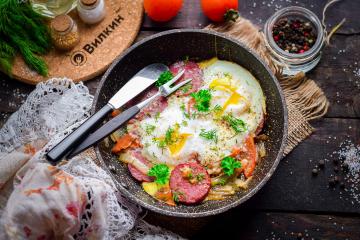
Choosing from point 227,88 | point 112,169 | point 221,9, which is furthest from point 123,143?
point 221,9

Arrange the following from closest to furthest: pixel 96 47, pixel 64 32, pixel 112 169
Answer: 1. pixel 112 169
2. pixel 64 32
3. pixel 96 47

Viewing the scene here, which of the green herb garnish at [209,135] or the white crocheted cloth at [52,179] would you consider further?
the green herb garnish at [209,135]

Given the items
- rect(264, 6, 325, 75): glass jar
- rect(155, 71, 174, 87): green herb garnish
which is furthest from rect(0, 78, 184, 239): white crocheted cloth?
rect(264, 6, 325, 75): glass jar

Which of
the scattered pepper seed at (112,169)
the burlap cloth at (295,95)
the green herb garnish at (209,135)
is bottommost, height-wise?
the burlap cloth at (295,95)

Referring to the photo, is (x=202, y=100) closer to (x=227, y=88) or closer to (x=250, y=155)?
(x=227, y=88)

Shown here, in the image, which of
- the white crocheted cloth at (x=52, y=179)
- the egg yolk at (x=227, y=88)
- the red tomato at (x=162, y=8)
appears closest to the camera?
the white crocheted cloth at (x=52, y=179)

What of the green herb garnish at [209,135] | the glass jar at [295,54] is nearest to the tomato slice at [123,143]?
the green herb garnish at [209,135]

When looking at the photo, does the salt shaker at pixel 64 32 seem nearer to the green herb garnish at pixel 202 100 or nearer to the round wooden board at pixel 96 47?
the round wooden board at pixel 96 47

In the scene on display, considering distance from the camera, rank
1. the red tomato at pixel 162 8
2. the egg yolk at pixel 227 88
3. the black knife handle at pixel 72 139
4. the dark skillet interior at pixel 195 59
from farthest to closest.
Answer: the red tomato at pixel 162 8
the egg yolk at pixel 227 88
the dark skillet interior at pixel 195 59
the black knife handle at pixel 72 139
